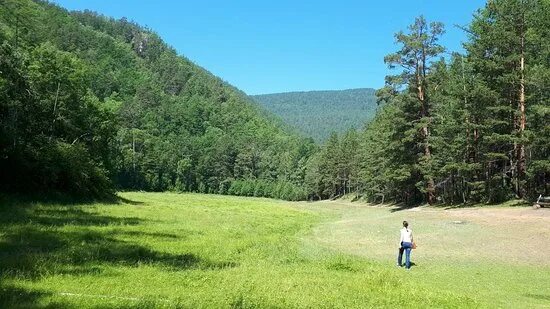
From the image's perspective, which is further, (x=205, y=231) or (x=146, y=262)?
(x=205, y=231)

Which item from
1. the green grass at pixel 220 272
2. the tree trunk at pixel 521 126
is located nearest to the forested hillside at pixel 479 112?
the tree trunk at pixel 521 126

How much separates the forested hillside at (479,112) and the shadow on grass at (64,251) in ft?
110

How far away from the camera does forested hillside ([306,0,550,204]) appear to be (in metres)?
46.1

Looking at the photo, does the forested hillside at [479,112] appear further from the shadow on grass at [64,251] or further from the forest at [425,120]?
the shadow on grass at [64,251]

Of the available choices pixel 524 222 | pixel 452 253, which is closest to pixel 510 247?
pixel 452 253

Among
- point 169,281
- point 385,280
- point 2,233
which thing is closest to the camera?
point 169,281

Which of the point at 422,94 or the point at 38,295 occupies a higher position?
the point at 422,94

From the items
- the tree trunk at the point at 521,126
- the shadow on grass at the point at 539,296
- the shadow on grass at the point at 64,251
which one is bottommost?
the shadow on grass at the point at 539,296

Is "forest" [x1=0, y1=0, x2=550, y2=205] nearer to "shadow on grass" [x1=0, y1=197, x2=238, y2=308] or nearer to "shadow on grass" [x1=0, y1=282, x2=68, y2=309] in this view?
"shadow on grass" [x1=0, y1=197, x2=238, y2=308]

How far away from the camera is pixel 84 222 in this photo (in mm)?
27469

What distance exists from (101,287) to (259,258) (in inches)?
401

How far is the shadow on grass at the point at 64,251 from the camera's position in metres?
13.5

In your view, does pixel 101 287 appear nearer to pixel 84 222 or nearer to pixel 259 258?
pixel 259 258

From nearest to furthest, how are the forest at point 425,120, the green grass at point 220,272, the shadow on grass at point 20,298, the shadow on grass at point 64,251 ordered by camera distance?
the shadow on grass at point 20,298
the green grass at point 220,272
the shadow on grass at point 64,251
the forest at point 425,120
